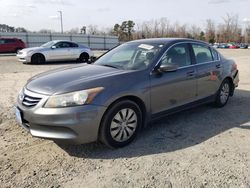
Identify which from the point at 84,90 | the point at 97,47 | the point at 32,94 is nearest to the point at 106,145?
the point at 84,90

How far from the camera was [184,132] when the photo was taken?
14.5ft

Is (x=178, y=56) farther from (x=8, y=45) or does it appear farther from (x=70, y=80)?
(x=8, y=45)

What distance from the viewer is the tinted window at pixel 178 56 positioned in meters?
4.41

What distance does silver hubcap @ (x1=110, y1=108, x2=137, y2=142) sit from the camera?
12.2 ft

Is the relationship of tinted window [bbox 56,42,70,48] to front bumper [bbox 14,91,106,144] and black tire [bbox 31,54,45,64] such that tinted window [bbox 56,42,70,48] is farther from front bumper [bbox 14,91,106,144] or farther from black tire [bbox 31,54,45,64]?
front bumper [bbox 14,91,106,144]

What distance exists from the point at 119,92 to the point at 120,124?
18.2 inches

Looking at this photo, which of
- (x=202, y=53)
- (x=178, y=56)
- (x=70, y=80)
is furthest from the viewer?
(x=202, y=53)

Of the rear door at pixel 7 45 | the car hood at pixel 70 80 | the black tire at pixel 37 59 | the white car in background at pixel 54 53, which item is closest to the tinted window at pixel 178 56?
the car hood at pixel 70 80

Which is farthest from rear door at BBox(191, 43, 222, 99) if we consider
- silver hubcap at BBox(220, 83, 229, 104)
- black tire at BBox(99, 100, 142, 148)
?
black tire at BBox(99, 100, 142, 148)

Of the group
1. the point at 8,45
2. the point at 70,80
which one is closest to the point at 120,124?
the point at 70,80

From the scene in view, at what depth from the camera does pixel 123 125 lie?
3.79 m

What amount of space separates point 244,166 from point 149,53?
219cm

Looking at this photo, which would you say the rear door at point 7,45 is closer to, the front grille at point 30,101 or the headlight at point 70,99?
the front grille at point 30,101

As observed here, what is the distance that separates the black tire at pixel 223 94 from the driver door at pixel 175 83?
1.04 metres
